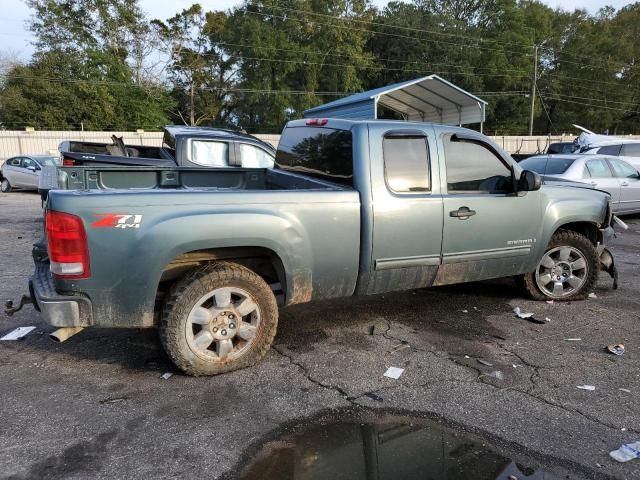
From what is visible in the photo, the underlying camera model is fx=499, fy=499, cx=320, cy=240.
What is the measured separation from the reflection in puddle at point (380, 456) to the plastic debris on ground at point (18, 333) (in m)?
2.87

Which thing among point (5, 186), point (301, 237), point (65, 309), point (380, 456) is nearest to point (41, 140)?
point (5, 186)

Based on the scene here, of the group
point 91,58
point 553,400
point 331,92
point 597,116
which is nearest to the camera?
point 553,400

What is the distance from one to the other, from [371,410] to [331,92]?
146 feet

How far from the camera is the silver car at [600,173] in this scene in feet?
33.1

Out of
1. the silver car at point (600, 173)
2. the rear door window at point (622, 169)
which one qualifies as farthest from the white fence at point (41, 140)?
the rear door window at point (622, 169)

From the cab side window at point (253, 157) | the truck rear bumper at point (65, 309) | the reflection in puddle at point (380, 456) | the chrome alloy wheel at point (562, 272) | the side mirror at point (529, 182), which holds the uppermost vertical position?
the cab side window at point (253, 157)

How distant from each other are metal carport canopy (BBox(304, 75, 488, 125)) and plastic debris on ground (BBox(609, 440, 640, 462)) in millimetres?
11263

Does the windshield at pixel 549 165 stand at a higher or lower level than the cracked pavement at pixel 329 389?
higher

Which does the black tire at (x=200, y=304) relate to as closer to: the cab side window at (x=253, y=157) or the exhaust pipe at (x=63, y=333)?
the exhaust pipe at (x=63, y=333)

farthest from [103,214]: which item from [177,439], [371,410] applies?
[371,410]

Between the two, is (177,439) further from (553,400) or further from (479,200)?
(479,200)

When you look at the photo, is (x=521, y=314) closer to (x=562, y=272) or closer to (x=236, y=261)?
(x=562, y=272)

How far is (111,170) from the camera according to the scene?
577cm

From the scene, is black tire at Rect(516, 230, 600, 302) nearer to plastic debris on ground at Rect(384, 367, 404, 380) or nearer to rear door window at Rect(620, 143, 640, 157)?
plastic debris on ground at Rect(384, 367, 404, 380)
